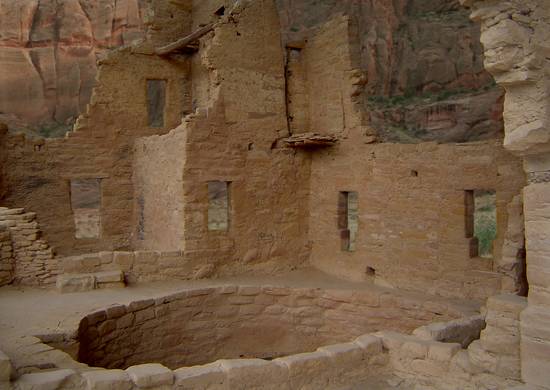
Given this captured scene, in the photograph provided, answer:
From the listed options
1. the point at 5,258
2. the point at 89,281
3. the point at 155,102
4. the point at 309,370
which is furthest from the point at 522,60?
the point at 155,102

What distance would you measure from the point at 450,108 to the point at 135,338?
18.8m

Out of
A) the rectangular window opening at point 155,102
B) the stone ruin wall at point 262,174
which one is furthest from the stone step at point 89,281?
the rectangular window opening at point 155,102

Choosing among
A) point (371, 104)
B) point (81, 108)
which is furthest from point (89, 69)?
point (371, 104)

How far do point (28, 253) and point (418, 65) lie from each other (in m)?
22.1

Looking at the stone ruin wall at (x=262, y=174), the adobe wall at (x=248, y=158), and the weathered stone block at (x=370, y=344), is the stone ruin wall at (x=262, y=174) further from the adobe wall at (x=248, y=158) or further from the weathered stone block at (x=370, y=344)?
the weathered stone block at (x=370, y=344)

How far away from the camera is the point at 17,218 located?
31.5 ft

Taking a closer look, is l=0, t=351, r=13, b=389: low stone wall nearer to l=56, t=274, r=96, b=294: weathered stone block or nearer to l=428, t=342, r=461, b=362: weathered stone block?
l=428, t=342, r=461, b=362: weathered stone block

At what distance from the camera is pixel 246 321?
32.1ft

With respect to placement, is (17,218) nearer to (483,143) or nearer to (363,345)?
(363,345)

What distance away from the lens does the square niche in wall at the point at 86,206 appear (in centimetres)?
2238

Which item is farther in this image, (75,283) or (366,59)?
(366,59)

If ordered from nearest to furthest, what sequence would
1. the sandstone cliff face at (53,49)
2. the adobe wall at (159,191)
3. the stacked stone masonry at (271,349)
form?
the stacked stone masonry at (271,349), the adobe wall at (159,191), the sandstone cliff face at (53,49)

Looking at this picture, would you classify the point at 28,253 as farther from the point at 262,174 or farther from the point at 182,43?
the point at 182,43

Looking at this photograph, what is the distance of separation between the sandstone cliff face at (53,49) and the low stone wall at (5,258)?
690 inches
